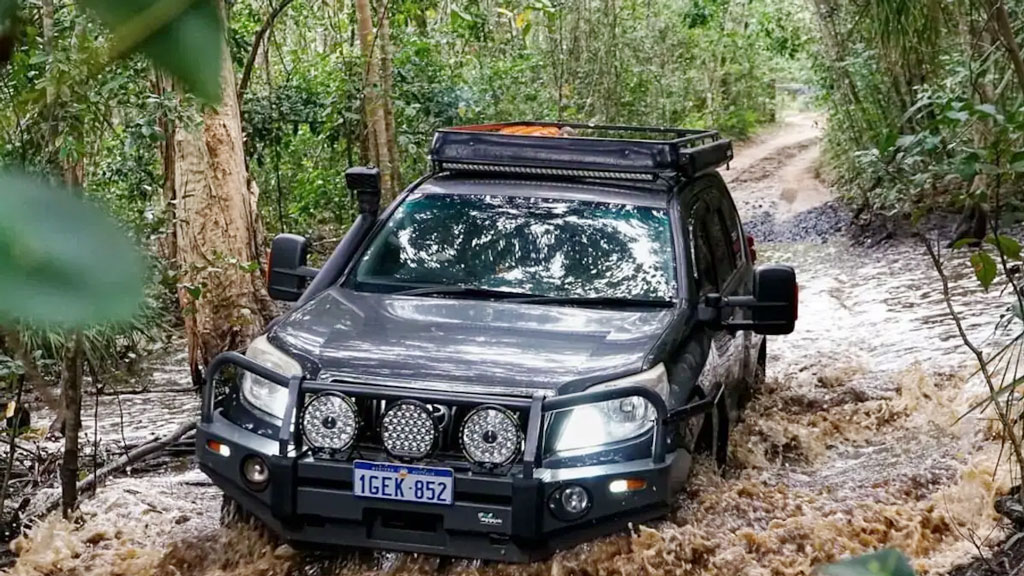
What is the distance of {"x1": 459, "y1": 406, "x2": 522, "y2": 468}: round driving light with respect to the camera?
179 inches

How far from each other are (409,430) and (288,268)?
5.57ft

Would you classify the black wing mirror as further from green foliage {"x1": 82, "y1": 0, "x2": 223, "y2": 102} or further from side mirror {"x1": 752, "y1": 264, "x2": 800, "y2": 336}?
green foliage {"x1": 82, "y1": 0, "x2": 223, "y2": 102}

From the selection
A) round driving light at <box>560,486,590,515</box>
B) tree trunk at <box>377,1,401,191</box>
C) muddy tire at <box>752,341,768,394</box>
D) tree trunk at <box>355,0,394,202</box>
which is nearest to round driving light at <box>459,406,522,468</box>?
round driving light at <box>560,486,590,515</box>

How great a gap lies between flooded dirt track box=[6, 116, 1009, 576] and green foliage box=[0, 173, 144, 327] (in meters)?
2.16

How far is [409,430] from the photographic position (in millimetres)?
4578

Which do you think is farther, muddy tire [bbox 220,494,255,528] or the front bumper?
muddy tire [bbox 220,494,255,528]

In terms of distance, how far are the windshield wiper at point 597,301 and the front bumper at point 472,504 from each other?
3.01 feet

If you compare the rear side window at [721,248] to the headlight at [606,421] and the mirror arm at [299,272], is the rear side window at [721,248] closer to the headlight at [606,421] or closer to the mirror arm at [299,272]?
the headlight at [606,421]

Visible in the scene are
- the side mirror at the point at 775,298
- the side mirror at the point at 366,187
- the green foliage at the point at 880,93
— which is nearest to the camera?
the side mirror at the point at 775,298

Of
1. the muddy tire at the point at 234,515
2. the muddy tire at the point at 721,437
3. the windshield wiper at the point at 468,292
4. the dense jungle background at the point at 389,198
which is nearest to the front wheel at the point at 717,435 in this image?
the muddy tire at the point at 721,437

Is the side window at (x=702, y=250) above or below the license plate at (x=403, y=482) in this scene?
above

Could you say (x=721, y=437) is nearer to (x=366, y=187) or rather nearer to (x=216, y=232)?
(x=366, y=187)

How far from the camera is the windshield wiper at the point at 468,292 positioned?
18.5 feet

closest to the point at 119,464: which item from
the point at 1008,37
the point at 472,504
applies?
the point at 472,504
